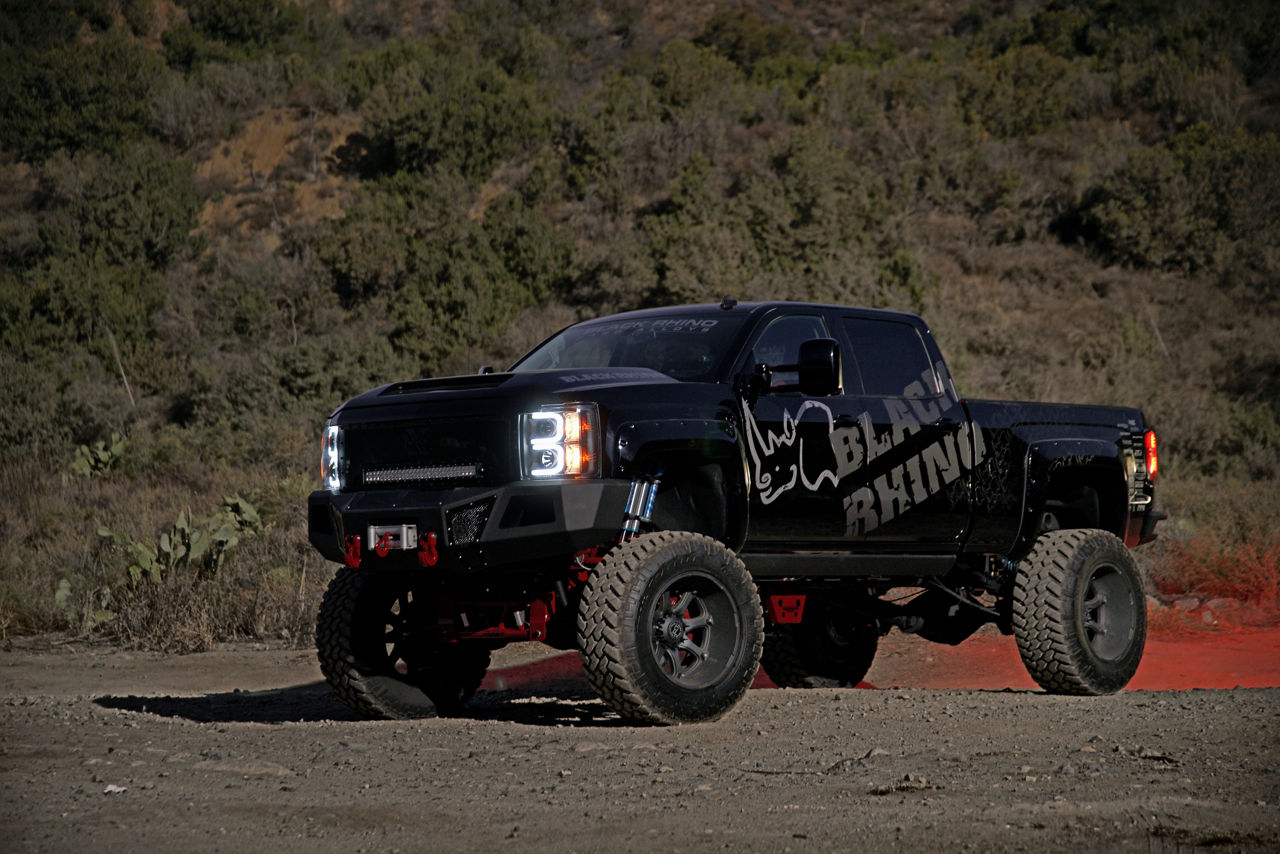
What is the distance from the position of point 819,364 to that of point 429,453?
6.23 feet

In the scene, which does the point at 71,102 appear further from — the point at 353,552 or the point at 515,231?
the point at 353,552

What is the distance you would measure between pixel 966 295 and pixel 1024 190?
6291mm

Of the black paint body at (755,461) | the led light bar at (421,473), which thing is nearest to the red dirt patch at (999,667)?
the black paint body at (755,461)

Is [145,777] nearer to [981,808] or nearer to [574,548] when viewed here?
[574,548]

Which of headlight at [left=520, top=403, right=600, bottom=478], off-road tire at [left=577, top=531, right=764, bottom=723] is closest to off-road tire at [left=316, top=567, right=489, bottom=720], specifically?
headlight at [left=520, top=403, right=600, bottom=478]

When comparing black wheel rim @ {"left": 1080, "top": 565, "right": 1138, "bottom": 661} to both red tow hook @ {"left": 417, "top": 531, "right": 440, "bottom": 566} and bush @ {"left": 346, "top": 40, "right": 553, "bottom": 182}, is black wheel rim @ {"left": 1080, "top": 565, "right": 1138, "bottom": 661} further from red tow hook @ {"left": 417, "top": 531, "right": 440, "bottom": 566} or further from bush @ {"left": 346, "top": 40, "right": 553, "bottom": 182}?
bush @ {"left": 346, "top": 40, "right": 553, "bottom": 182}

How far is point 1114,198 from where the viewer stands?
36.4 m

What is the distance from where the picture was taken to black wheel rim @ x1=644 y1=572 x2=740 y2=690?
6.98 metres

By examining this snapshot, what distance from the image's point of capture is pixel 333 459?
7543 millimetres

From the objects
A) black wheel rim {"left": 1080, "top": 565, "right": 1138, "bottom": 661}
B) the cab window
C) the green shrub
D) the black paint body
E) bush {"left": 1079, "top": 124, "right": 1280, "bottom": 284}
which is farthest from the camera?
the green shrub

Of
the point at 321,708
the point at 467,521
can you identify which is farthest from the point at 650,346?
the point at 321,708

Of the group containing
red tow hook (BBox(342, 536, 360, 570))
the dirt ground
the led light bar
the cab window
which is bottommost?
the dirt ground

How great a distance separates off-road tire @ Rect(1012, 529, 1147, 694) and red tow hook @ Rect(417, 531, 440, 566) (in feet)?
12.6

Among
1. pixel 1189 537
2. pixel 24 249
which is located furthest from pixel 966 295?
pixel 24 249
